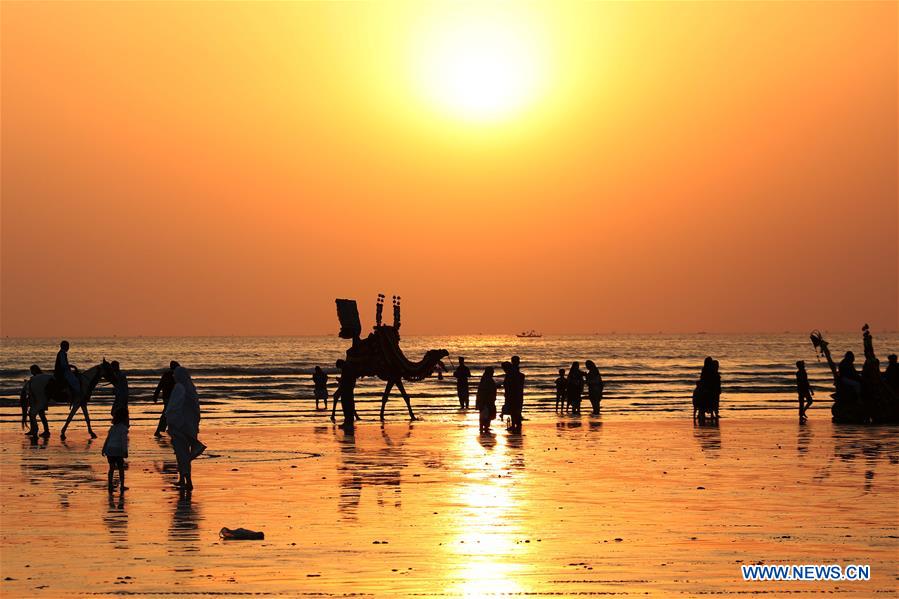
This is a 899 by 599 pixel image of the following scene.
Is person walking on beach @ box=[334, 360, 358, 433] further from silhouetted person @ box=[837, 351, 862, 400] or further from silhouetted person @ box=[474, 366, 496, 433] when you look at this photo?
silhouetted person @ box=[837, 351, 862, 400]

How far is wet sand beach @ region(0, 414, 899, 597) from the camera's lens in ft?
41.1

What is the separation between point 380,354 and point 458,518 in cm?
2631

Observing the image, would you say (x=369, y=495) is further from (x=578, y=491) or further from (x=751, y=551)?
(x=751, y=551)

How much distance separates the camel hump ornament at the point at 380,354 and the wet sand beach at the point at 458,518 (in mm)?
12433

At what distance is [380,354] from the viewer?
4306 cm

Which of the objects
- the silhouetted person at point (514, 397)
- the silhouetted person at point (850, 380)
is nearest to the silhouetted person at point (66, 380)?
the silhouetted person at point (514, 397)

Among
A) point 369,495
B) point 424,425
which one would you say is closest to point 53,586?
point 369,495

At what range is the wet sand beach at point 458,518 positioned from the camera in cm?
1252

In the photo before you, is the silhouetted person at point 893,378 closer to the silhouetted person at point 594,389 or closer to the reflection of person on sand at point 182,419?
the silhouetted person at point 594,389

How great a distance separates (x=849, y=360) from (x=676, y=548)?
22375 mm

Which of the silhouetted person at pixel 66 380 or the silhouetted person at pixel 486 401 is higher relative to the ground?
the silhouetted person at pixel 66 380

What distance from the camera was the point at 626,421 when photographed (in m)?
40.1

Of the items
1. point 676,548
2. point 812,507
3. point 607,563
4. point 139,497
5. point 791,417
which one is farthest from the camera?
point 791,417

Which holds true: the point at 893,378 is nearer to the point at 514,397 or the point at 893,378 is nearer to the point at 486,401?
the point at 514,397
